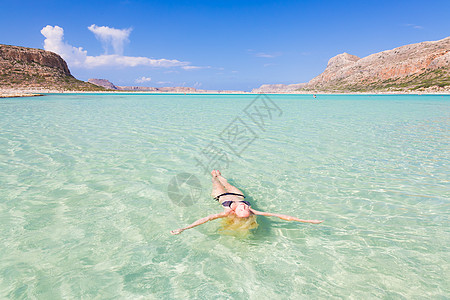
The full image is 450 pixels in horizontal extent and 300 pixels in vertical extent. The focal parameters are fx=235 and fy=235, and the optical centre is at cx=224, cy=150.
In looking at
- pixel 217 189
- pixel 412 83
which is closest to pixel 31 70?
pixel 217 189

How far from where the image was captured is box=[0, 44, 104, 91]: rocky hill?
360 feet

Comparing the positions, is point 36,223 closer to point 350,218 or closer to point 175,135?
point 350,218

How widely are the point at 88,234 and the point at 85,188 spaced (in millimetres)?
2796

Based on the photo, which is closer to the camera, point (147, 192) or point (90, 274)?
point (90, 274)

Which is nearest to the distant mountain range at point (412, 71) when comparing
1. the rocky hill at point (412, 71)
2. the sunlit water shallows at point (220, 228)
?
the rocky hill at point (412, 71)

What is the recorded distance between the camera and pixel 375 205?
21.8 ft

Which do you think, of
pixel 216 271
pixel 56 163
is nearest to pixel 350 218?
pixel 216 271

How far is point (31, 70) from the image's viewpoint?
409 ft

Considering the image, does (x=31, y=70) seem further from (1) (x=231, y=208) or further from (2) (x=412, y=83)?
(2) (x=412, y=83)

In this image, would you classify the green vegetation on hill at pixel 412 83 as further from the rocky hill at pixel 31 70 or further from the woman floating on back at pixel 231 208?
the rocky hill at pixel 31 70

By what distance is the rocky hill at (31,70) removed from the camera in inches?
4326

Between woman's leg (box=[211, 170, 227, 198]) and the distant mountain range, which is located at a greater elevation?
the distant mountain range

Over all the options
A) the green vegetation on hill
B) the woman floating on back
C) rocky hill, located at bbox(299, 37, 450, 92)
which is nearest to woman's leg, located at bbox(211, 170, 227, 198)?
the woman floating on back

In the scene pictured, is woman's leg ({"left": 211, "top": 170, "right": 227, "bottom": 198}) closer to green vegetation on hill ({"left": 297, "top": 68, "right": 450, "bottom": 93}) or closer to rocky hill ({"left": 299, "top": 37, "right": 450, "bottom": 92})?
rocky hill ({"left": 299, "top": 37, "right": 450, "bottom": 92})
